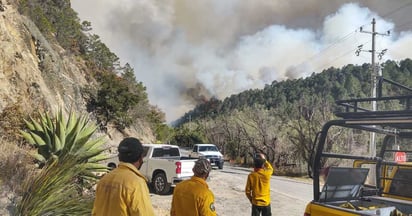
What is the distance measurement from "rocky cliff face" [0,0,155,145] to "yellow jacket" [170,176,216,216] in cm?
943

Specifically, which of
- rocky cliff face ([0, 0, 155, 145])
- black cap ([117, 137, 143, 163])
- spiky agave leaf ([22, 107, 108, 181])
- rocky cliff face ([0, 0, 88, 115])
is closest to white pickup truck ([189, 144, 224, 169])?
rocky cliff face ([0, 0, 155, 145])

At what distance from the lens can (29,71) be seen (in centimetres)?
1761

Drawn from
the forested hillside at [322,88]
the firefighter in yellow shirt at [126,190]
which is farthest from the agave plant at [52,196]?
the forested hillside at [322,88]

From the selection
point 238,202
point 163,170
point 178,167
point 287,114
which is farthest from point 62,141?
point 287,114

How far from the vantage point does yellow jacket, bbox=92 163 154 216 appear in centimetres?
288

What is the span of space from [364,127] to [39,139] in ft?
21.1

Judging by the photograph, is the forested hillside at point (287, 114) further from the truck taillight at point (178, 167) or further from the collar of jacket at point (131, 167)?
the collar of jacket at point (131, 167)

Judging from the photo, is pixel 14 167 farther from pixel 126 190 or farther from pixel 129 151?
pixel 126 190

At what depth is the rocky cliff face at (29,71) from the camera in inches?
626

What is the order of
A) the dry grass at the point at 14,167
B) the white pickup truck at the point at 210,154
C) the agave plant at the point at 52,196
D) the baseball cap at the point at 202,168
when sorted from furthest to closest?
the white pickup truck at the point at 210,154
the dry grass at the point at 14,167
the agave plant at the point at 52,196
the baseball cap at the point at 202,168

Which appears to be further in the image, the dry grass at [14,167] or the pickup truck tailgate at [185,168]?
the pickup truck tailgate at [185,168]

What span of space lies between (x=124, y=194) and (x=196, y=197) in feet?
3.80

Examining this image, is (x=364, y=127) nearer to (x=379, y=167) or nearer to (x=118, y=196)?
(x=379, y=167)

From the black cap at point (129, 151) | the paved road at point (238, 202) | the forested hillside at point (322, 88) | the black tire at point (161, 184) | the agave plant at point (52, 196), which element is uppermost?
the forested hillside at point (322, 88)
